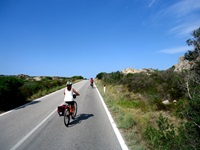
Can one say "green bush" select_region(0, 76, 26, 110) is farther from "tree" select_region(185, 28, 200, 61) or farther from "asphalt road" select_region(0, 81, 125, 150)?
"tree" select_region(185, 28, 200, 61)

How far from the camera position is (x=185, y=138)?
17.8ft

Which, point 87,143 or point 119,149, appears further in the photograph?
point 87,143

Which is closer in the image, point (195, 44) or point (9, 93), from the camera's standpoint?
point (195, 44)

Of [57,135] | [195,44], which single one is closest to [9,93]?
[57,135]

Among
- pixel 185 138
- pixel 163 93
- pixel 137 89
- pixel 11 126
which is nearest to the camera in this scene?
pixel 185 138

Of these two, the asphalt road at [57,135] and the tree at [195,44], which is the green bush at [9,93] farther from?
the tree at [195,44]

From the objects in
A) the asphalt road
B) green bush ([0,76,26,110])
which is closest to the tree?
the asphalt road

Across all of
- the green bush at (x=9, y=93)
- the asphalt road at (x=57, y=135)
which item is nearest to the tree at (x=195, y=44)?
the asphalt road at (x=57, y=135)

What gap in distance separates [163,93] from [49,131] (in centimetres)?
1652

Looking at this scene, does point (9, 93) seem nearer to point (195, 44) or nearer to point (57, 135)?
point (57, 135)

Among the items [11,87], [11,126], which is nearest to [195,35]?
[11,126]

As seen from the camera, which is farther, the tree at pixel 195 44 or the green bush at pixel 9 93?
the green bush at pixel 9 93

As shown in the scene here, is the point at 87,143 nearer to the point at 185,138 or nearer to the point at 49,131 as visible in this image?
the point at 49,131

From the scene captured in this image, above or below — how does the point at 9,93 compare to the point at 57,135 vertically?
above
